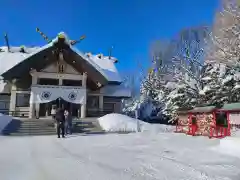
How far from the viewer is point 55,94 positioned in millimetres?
19438

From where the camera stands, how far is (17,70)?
19391 millimetres

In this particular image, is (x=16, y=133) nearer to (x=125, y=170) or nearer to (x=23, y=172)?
(x=23, y=172)

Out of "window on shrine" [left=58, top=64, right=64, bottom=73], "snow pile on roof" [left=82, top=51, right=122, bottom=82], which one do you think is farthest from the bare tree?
"window on shrine" [left=58, top=64, right=64, bottom=73]

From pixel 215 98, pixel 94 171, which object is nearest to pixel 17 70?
pixel 215 98

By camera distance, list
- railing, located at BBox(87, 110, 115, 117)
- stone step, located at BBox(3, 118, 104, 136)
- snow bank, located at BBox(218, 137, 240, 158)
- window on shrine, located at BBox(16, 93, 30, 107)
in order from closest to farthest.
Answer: snow bank, located at BBox(218, 137, 240, 158)
stone step, located at BBox(3, 118, 104, 136)
window on shrine, located at BBox(16, 93, 30, 107)
railing, located at BBox(87, 110, 115, 117)

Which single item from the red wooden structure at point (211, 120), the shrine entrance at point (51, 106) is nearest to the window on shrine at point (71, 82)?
the shrine entrance at point (51, 106)

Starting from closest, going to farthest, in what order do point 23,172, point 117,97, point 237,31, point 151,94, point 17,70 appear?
point 23,172 → point 237,31 → point 17,70 → point 117,97 → point 151,94

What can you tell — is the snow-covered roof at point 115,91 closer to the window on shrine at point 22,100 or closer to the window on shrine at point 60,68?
the window on shrine at point 60,68

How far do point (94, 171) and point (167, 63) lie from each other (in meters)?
31.4

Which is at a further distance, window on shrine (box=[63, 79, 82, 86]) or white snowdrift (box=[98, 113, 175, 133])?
window on shrine (box=[63, 79, 82, 86])

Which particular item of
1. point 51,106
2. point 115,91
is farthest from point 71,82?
point 115,91

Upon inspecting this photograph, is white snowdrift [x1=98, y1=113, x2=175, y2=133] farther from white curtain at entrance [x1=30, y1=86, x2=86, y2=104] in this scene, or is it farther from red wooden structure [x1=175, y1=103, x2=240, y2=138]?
white curtain at entrance [x1=30, y1=86, x2=86, y2=104]

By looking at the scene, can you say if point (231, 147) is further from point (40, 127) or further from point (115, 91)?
point (115, 91)

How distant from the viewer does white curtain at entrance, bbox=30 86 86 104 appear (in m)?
19.0
